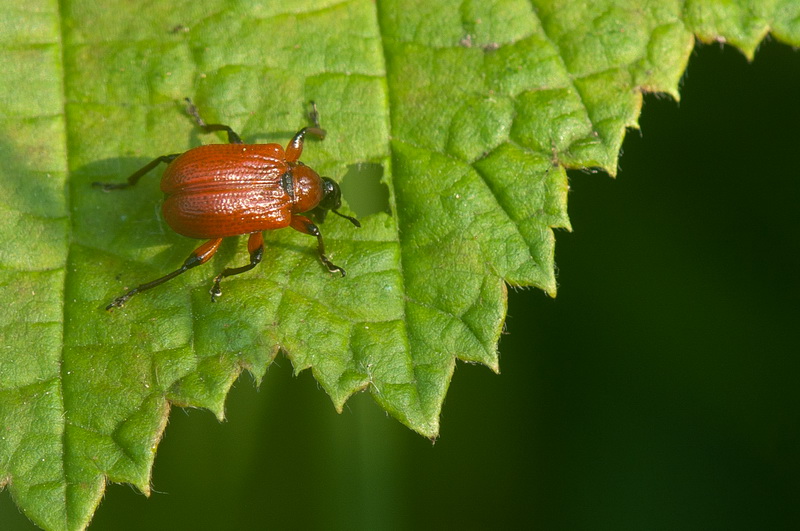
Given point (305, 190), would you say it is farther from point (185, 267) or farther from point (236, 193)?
point (185, 267)

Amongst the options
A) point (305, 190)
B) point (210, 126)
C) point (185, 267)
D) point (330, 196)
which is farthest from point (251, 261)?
point (210, 126)

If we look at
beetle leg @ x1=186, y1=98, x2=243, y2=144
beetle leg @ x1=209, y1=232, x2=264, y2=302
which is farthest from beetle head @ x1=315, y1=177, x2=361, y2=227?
beetle leg @ x1=186, y1=98, x2=243, y2=144

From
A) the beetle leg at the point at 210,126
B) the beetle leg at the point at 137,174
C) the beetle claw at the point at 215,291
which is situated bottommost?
the beetle claw at the point at 215,291

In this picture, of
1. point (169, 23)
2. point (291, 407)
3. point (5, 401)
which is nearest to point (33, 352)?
point (5, 401)

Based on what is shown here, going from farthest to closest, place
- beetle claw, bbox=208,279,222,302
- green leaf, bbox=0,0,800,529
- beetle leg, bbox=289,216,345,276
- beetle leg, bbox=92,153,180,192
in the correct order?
beetle leg, bbox=92,153,180,192
beetle leg, bbox=289,216,345,276
beetle claw, bbox=208,279,222,302
green leaf, bbox=0,0,800,529

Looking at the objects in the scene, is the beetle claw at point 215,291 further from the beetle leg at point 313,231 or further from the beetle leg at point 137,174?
the beetle leg at point 137,174

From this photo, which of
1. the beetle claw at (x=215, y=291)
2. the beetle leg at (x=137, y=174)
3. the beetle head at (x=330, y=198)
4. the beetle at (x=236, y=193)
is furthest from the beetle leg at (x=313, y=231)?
the beetle leg at (x=137, y=174)

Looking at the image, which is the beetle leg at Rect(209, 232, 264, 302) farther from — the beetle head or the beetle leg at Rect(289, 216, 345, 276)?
the beetle head

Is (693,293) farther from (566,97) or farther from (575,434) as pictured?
(566,97)
